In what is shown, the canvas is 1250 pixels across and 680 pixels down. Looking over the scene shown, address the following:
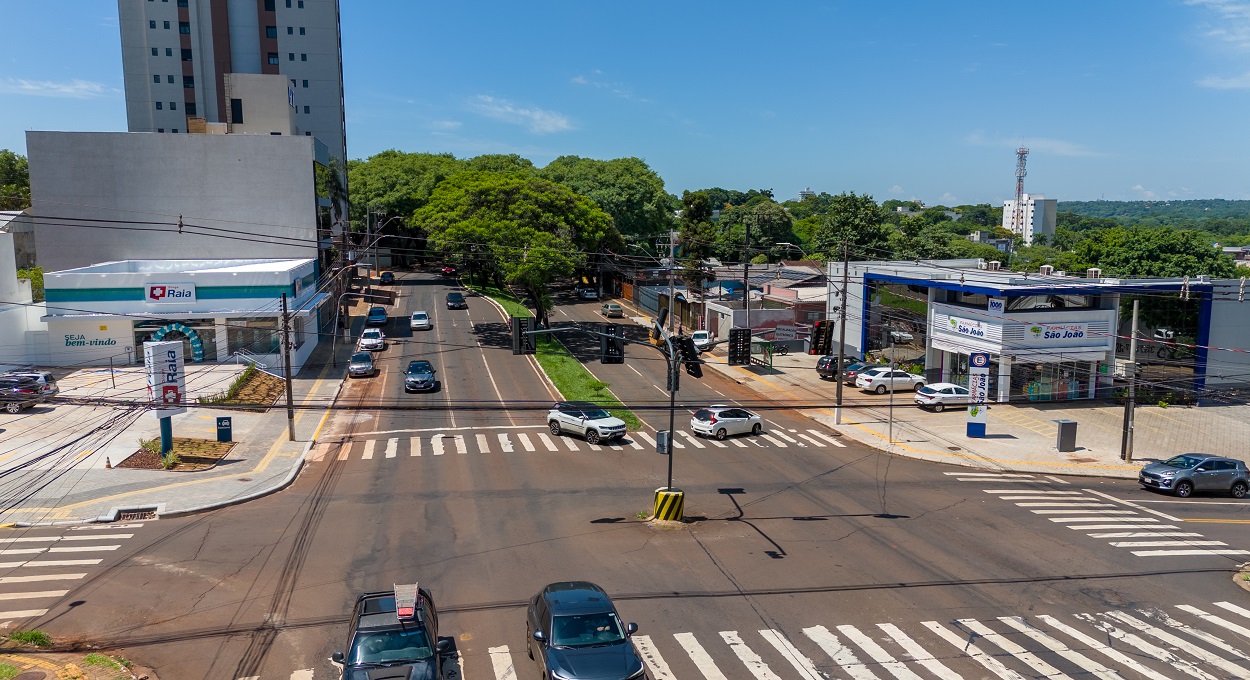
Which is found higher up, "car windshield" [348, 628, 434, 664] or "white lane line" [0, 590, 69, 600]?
"car windshield" [348, 628, 434, 664]

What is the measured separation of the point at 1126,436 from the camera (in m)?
35.5

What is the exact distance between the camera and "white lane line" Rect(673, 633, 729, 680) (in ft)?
50.5

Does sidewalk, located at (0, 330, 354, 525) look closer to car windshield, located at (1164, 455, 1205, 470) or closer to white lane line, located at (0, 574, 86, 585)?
white lane line, located at (0, 574, 86, 585)

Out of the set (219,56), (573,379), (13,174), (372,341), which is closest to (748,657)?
(573,379)

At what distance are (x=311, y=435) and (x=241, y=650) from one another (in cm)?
2261

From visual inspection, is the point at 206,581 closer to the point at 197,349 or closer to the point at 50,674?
the point at 50,674

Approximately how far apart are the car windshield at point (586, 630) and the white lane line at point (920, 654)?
6.05 meters

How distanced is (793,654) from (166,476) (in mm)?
24983

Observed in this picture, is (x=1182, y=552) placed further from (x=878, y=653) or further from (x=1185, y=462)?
(x=878, y=653)

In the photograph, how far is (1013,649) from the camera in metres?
16.8

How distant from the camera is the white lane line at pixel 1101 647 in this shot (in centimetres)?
1603

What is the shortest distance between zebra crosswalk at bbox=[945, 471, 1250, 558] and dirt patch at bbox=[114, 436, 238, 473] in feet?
98.5

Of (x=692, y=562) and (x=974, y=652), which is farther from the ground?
(x=974, y=652)

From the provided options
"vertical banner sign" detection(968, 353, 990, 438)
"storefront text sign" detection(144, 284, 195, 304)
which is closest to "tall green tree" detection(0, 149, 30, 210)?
"storefront text sign" detection(144, 284, 195, 304)
